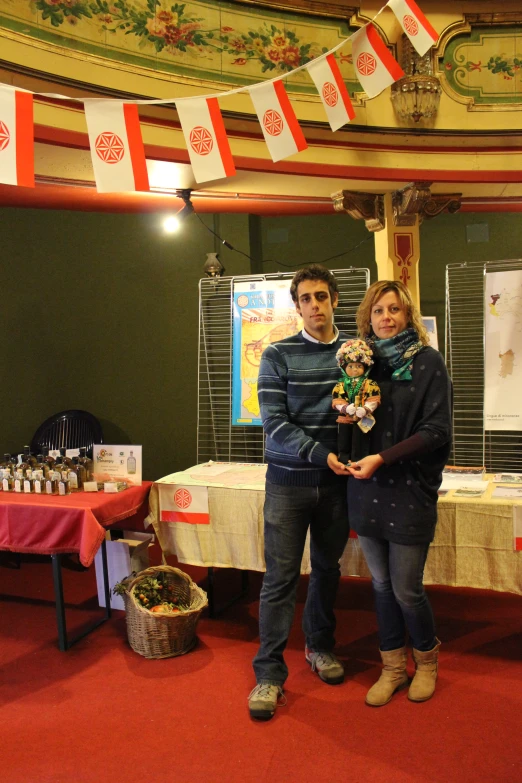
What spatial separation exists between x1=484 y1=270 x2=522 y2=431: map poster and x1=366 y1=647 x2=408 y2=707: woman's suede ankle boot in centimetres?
137

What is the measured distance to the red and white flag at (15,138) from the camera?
2.30 m

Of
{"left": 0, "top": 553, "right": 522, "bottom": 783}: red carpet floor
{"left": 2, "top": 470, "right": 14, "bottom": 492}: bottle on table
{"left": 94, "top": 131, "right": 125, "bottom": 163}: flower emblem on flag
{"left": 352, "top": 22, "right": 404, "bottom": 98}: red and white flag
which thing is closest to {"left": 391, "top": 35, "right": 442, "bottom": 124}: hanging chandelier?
{"left": 352, "top": 22, "right": 404, "bottom": 98}: red and white flag

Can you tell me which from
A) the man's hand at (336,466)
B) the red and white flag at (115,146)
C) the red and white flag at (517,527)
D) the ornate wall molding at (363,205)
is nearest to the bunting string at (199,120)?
the red and white flag at (115,146)

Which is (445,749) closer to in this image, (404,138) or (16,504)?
(16,504)

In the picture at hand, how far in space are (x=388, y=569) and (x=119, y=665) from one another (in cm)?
128

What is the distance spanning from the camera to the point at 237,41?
3.77 metres

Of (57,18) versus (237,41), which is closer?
(57,18)

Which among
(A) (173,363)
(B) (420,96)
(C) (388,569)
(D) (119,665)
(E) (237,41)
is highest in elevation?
(E) (237,41)

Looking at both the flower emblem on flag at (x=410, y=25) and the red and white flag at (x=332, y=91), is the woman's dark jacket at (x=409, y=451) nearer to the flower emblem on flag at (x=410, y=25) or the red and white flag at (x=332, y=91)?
the red and white flag at (x=332, y=91)

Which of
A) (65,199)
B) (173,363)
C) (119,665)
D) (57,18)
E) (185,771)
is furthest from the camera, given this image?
(173,363)

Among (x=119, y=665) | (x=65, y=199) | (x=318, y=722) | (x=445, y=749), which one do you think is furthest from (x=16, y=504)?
(x=65, y=199)

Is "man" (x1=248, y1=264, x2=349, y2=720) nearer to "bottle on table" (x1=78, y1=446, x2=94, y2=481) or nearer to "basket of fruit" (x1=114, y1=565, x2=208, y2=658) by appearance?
"basket of fruit" (x1=114, y1=565, x2=208, y2=658)

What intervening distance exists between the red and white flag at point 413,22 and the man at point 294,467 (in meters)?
1.54

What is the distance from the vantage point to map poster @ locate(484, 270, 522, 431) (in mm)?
3223
